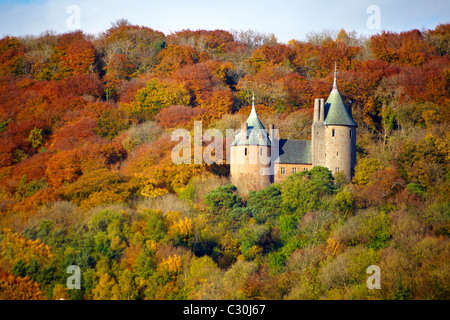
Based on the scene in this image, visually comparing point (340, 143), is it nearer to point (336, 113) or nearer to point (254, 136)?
point (336, 113)

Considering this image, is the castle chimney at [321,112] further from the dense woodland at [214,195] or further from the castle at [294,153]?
the dense woodland at [214,195]

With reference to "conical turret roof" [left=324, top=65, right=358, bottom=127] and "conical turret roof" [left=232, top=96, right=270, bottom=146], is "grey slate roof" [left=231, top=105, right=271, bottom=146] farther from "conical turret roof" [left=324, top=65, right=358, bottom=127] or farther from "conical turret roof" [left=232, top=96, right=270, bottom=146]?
"conical turret roof" [left=324, top=65, right=358, bottom=127]

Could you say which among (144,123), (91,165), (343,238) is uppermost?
(144,123)

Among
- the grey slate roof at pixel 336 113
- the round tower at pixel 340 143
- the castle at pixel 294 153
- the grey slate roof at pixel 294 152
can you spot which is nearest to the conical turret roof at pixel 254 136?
the castle at pixel 294 153

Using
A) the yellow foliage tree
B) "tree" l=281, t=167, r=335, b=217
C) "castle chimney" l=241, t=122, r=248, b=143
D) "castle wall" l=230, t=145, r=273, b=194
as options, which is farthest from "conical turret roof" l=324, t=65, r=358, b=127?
the yellow foliage tree

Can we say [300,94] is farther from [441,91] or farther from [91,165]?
[91,165]

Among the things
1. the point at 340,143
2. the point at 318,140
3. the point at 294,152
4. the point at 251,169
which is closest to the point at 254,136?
the point at 251,169
